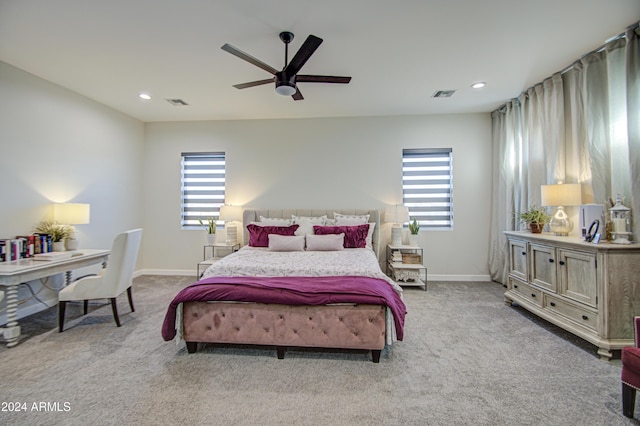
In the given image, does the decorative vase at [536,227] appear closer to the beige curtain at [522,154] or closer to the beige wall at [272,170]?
the beige curtain at [522,154]

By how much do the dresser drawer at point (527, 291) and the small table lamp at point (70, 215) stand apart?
18.3 feet

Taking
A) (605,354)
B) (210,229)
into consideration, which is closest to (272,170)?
(210,229)

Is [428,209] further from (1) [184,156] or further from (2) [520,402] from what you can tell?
(1) [184,156]

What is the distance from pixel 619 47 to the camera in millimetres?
2602

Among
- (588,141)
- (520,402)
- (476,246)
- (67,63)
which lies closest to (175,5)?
(67,63)

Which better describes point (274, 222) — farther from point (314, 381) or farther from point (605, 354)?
point (605, 354)

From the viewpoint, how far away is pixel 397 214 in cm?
453

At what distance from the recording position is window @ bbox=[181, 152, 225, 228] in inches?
205

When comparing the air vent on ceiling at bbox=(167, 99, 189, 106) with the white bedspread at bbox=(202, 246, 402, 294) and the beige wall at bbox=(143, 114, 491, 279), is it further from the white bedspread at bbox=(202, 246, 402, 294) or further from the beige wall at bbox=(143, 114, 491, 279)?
the white bedspread at bbox=(202, 246, 402, 294)

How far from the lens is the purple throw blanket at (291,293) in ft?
7.44

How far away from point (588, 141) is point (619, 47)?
0.87 metres

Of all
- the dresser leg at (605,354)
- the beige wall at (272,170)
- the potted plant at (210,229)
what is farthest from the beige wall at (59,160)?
the dresser leg at (605,354)

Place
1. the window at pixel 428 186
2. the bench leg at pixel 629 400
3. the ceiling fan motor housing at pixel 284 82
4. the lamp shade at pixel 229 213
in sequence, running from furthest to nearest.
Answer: the window at pixel 428 186 → the lamp shade at pixel 229 213 → the ceiling fan motor housing at pixel 284 82 → the bench leg at pixel 629 400

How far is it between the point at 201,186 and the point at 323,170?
2383 mm
